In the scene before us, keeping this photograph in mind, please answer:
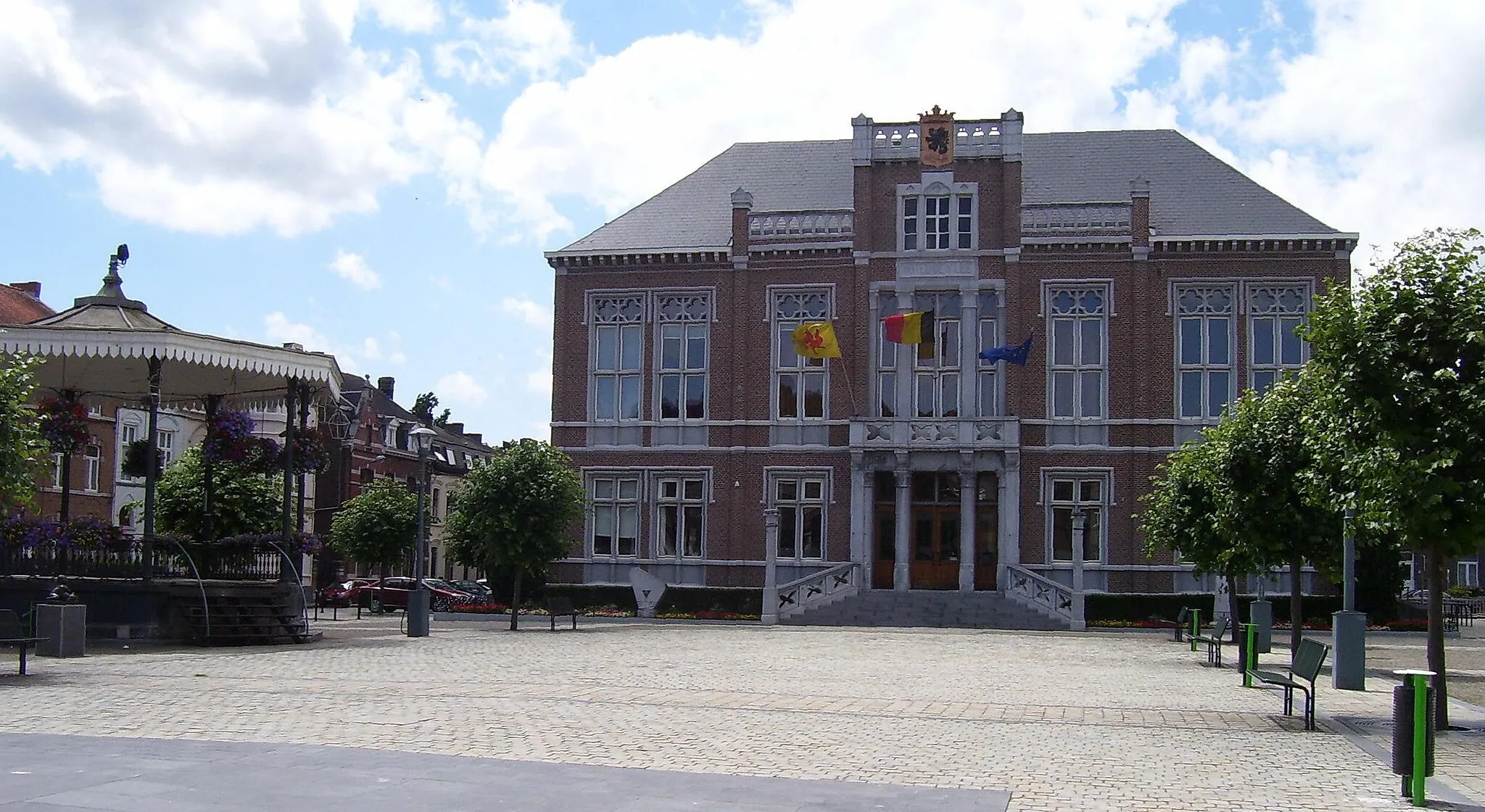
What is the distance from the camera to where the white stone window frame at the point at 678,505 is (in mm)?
44250

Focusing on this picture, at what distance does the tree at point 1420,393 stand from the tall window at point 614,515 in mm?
31867

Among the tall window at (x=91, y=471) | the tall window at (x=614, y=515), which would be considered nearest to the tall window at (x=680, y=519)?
the tall window at (x=614, y=515)

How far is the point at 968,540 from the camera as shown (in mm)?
41969

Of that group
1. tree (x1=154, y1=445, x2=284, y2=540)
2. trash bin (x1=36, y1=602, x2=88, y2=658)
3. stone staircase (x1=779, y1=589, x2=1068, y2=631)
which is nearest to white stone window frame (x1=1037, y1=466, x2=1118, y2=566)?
stone staircase (x1=779, y1=589, x2=1068, y2=631)

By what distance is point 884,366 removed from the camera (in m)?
43.4

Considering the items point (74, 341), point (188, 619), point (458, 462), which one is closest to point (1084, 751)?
point (188, 619)

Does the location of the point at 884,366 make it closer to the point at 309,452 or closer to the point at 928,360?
the point at 928,360

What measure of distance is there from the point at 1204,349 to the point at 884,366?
30.6ft

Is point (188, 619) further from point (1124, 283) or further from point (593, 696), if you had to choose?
point (1124, 283)

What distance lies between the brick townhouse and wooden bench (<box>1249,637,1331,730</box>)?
24275 mm

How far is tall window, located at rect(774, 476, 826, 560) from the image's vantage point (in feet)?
143

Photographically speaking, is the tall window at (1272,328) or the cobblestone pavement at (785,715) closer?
the cobblestone pavement at (785,715)

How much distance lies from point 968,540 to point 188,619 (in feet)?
79.0

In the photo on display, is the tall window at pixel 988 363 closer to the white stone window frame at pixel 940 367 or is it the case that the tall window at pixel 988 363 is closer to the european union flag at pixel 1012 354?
the white stone window frame at pixel 940 367
